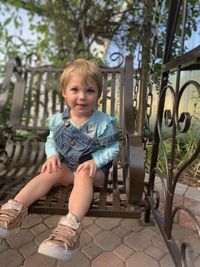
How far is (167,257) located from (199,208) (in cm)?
43

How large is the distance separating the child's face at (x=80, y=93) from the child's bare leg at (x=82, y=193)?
378 millimetres

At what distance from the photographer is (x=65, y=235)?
1.22m

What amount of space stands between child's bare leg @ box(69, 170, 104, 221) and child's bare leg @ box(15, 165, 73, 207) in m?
0.11

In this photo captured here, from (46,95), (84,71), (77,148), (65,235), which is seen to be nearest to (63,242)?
(65,235)

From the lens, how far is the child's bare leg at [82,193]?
134 cm

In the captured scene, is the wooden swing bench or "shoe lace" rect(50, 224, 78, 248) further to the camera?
the wooden swing bench

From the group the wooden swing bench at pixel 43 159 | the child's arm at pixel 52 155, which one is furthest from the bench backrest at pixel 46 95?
the child's arm at pixel 52 155

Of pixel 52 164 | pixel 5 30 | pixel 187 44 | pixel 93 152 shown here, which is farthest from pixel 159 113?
pixel 5 30

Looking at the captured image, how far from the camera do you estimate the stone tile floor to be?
1.70 metres

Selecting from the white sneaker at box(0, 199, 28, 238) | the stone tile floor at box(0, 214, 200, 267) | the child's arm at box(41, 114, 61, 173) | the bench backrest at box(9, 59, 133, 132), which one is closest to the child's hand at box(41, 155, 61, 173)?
the child's arm at box(41, 114, 61, 173)

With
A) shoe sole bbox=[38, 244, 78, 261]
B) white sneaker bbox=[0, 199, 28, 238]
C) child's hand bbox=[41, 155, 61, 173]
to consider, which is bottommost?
shoe sole bbox=[38, 244, 78, 261]

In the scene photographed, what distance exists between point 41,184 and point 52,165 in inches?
5.3

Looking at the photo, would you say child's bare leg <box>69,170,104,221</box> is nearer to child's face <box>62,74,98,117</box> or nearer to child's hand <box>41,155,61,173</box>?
child's hand <box>41,155,61,173</box>

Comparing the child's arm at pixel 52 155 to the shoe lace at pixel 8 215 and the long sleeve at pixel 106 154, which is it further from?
the shoe lace at pixel 8 215
